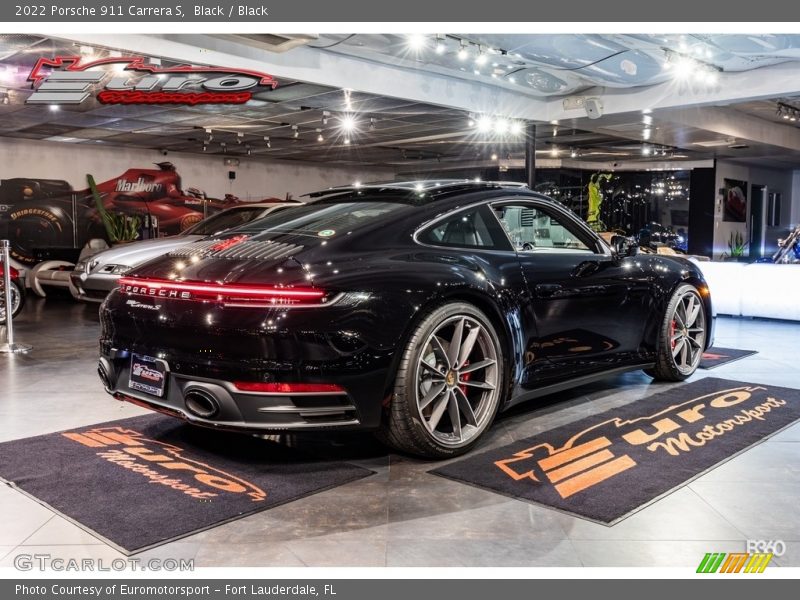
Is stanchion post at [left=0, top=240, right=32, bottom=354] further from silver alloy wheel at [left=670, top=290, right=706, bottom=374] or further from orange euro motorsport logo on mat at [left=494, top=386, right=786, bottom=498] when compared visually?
silver alloy wheel at [left=670, top=290, right=706, bottom=374]

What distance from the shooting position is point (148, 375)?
121 inches

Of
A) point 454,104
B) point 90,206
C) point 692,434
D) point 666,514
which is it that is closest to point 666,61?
point 454,104

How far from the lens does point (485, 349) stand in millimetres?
3416

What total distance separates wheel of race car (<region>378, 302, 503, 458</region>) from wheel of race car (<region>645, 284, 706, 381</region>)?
1715 millimetres

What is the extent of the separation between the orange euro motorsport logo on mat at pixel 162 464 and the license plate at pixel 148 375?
0.35m

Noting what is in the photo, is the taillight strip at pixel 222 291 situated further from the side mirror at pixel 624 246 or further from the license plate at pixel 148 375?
the side mirror at pixel 624 246

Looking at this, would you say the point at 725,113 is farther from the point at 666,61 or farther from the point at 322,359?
the point at 322,359

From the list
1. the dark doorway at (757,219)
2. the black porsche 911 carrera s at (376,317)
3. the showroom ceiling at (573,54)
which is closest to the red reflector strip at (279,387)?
the black porsche 911 carrera s at (376,317)

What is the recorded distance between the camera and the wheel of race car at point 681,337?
183 inches

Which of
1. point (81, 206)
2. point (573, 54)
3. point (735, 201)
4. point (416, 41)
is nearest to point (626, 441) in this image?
point (416, 41)

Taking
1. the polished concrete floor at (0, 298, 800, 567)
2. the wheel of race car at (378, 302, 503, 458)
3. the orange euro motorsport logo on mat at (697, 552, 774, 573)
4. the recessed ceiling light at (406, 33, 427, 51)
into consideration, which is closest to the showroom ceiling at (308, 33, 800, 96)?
the recessed ceiling light at (406, 33, 427, 51)

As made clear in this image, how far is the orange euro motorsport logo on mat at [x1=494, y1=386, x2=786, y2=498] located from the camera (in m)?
3.11
